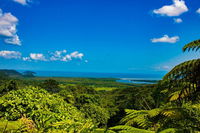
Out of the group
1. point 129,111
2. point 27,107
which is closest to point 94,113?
point 27,107

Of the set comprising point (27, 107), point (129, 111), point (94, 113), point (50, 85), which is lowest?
point (94, 113)

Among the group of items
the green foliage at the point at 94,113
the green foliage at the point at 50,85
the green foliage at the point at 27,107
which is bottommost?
the green foliage at the point at 94,113

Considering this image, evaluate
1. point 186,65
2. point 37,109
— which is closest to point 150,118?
point 186,65

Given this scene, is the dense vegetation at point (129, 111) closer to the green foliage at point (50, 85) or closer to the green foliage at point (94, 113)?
the green foliage at point (94, 113)

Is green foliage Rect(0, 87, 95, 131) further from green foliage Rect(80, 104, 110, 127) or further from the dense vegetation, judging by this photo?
green foliage Rect(80, 104, 110, 127)

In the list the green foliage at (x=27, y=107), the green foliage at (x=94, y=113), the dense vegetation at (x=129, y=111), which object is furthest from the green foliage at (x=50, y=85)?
the green foliage at (x=27, y=107)

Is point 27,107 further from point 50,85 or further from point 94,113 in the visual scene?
point 50,85

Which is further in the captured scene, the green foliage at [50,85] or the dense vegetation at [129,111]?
the green foliage at [50,85]

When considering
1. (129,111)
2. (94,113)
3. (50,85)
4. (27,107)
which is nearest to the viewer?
(129,111)

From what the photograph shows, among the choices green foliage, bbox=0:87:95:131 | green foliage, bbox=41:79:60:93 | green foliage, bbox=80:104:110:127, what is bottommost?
green foliage, bbox=80:104:110:127

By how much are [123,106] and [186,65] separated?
29.5m

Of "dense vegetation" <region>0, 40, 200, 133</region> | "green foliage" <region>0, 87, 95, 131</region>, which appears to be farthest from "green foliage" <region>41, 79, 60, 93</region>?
"green foliage" <region>0, 87, 95, 131</region>

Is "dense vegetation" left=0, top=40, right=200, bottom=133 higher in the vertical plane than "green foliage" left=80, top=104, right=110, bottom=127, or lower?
higher

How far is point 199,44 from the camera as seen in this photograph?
3.00m
